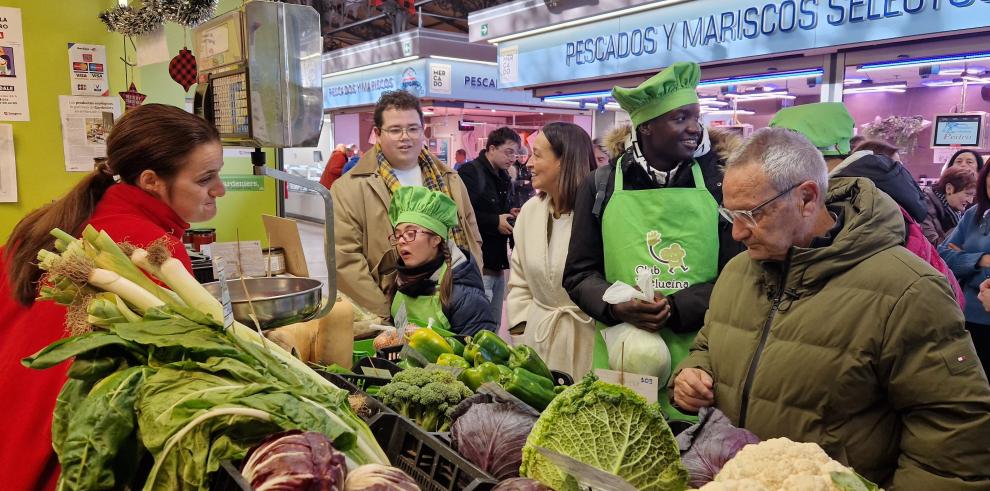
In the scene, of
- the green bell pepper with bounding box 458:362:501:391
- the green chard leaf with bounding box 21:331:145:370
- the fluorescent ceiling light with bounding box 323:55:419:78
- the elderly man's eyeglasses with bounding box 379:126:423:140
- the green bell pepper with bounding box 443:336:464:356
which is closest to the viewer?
the green chard leaf with bounding box 21:331:145:370

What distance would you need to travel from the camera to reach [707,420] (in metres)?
1.26

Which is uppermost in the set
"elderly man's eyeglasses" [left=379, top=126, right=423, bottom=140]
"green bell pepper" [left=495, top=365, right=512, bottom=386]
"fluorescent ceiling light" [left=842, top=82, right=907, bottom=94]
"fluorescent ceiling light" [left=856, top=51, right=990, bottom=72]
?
"fluorescent ceiling light" [left=856, top=51, right=990, bottom=72]

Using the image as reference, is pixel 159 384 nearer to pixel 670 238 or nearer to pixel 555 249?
pixel 670 238

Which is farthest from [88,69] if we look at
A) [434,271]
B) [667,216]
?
[667,216]

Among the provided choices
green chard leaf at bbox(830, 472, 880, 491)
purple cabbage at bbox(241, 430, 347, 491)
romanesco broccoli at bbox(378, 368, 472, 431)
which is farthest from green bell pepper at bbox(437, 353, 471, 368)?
green chard leaf at bbox(830, 472, 880, 491)

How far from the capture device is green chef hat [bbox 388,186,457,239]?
2807mm

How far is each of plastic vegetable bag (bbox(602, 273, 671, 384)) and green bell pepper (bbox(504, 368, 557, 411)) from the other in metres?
0.69

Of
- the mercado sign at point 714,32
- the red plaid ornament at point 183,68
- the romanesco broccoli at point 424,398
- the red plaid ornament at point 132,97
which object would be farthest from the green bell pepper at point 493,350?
the mercado sign at point 714,32

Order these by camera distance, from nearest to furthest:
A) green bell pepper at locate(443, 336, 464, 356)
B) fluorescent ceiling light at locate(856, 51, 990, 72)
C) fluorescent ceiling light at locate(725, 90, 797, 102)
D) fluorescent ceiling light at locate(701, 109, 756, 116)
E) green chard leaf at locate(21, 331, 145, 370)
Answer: green chard leaf at locate(21, 331, 145, 370) → green bell pepper at locate(443, 336, 464, 356) → fluorescent ceiling light at locate(856, 51, 990, 72) → fluorescent ceiling light at locate(725, 90, 797, 102) → fluorescent ceiling light at locate(701, 109, 756, 116)

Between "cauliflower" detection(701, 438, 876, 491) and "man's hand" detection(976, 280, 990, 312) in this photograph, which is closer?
"cauliflower" detection(701, 438, 876, 491)

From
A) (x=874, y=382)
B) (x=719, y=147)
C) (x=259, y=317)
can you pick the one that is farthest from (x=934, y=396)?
(x=259, y=317)

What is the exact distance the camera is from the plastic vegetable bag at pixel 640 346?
2.23 meters

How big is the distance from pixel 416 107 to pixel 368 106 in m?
8.62

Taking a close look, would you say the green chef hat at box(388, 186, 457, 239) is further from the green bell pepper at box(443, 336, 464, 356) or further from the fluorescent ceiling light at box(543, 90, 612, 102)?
the fluorescent ceiling light at box(543, 90, 612, 102)
